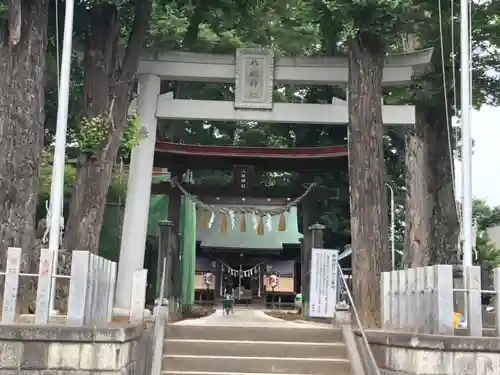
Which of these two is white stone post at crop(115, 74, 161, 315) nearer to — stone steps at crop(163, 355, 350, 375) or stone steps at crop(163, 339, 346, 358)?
stone steps at crop(163, 339, 346, 358)

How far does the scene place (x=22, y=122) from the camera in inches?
321

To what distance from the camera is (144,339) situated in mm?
7430

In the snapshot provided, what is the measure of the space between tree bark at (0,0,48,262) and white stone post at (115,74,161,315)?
11.2ft

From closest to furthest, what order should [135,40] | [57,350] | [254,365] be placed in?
[57,350] < [254,365] < [135,40]

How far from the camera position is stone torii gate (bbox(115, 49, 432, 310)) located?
1185cm

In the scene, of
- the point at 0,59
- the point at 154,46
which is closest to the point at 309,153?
the point at 154,46

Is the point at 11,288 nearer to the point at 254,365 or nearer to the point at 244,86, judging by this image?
the point at 254,365

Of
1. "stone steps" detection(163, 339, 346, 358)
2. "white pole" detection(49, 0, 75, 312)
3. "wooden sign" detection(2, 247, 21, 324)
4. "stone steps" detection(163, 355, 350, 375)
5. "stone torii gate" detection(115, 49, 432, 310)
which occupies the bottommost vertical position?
"stone steps" detection(163, 355, 350, 375)

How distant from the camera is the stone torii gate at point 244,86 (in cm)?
1185

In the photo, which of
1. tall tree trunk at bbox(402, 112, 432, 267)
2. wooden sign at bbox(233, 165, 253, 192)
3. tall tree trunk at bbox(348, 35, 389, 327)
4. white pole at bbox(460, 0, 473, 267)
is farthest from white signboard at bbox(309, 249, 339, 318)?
white pole at bbox(460, 0, 473, 267)

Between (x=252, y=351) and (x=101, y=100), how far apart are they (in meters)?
4.61

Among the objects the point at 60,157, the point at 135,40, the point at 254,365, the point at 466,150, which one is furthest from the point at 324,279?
the point at 60,157

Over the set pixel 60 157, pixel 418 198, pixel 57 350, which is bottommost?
pixel 57 350

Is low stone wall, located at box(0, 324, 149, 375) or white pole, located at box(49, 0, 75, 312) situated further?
white pole, located at box(49, 0, 75, 312)
